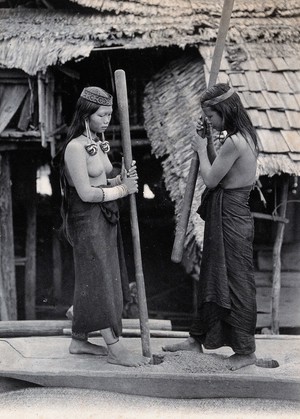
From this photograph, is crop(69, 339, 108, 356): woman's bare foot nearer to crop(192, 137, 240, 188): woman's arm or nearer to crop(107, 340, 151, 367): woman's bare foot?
crop(107, 340, 151, 367): woman's bare foot

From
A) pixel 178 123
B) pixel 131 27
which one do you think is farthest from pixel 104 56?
pixel 178 123

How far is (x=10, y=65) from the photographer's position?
7090 millimetres

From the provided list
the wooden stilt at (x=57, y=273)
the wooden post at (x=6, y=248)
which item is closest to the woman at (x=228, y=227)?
the wooden post at (x=6, y=248)

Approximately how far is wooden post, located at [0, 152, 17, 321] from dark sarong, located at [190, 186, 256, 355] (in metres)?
4.06

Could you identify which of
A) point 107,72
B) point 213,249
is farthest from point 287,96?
point 213,249

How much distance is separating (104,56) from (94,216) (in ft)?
12.4

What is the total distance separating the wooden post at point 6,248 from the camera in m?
7.80

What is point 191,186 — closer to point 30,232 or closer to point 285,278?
point 285,278

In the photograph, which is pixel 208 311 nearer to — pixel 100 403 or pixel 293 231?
pixel 100 403

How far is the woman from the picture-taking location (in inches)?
164

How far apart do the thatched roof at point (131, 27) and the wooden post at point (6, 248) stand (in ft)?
4.61

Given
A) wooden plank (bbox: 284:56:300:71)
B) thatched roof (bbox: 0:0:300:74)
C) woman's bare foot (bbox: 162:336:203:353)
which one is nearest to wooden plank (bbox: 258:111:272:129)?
wooden plank (bbox: 284:56:300:71)

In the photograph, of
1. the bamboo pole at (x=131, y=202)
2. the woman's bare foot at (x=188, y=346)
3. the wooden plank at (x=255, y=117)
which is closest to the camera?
the bamboo pole at (x=131, y=202)

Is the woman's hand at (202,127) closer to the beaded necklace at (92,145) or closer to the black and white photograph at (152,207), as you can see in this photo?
the black and white photograph at (152,207)
